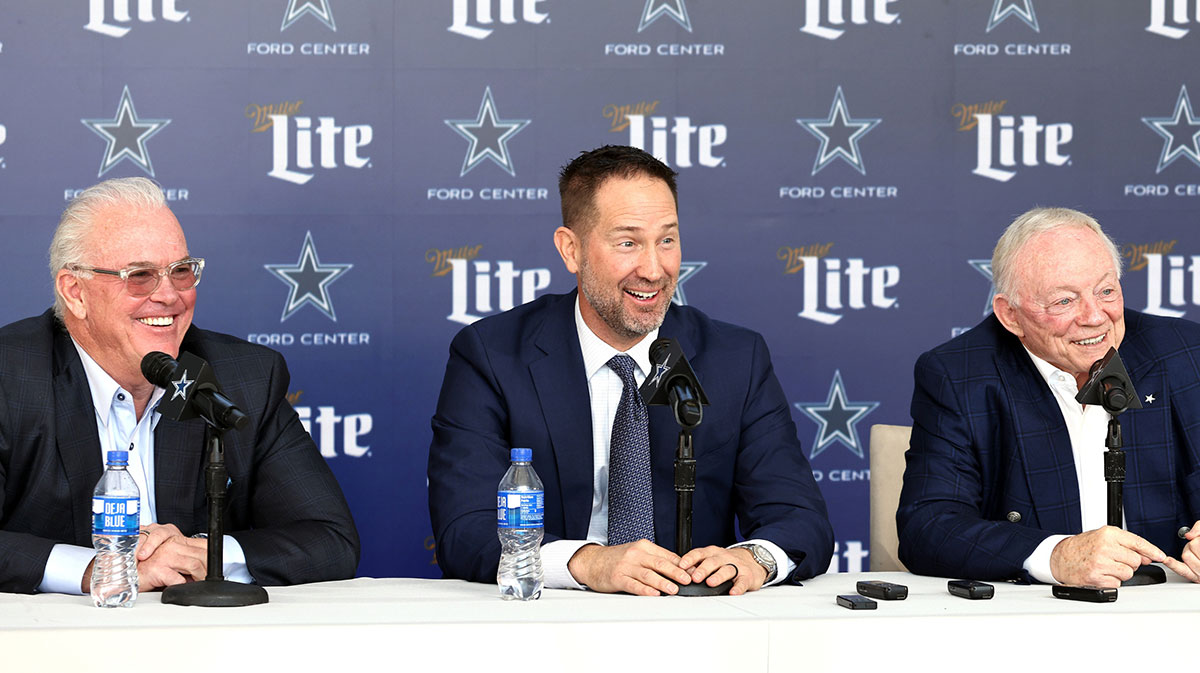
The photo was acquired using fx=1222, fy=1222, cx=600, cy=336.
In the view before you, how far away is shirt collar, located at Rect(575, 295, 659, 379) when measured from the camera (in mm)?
2764

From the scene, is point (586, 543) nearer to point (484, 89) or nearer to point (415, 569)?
point (415, 569)

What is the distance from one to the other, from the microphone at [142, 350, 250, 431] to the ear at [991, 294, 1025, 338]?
175 centimetres

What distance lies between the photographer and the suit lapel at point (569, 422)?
2699 millimetres

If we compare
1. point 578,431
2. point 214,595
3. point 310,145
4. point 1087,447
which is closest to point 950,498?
point 1087,447

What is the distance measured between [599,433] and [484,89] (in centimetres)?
159

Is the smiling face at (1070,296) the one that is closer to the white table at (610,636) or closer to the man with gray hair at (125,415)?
the white table at (610,636)

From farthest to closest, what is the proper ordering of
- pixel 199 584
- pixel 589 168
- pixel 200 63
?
pixel 200 63, pixel 589 168, pixel 199 584

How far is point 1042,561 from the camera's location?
233 centimetres

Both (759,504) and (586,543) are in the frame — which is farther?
(759,504)

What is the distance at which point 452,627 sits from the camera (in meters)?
1.72

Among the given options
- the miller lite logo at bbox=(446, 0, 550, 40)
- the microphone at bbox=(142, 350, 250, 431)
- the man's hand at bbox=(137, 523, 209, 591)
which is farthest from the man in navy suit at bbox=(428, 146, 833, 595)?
the miller lite logo at bbox=(446, 0, 550, 40)

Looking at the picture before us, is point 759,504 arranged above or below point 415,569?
above

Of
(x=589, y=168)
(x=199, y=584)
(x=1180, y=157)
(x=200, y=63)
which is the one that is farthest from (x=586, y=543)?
(x=1180, y=157)

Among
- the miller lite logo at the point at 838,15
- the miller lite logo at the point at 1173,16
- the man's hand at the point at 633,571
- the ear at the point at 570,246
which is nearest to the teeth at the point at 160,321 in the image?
the ear at the point at 570,246
